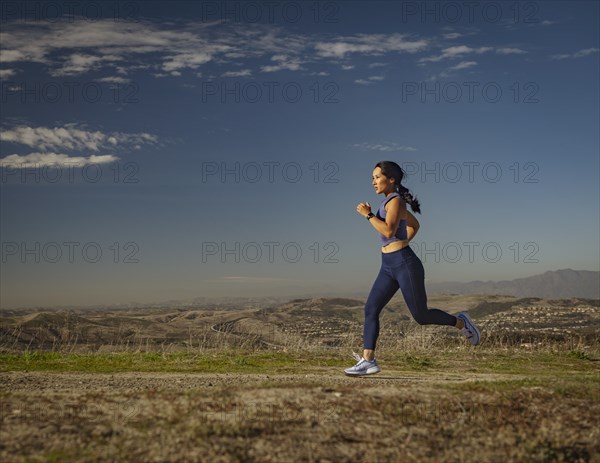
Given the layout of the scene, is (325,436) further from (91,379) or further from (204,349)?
(204,349)

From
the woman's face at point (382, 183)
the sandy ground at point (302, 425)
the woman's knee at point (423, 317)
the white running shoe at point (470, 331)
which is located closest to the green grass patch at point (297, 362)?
the white running shoe at point (470, 331)

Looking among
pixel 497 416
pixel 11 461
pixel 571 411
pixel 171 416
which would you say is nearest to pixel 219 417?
pixel 171 416

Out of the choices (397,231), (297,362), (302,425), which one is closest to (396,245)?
(397,231)

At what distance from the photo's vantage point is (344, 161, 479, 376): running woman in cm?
928

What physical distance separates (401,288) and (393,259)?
0.46 meters

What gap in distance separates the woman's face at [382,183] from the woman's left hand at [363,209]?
1.18 ft

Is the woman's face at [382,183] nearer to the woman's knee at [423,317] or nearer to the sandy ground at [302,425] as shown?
the woman's knee at [423,317]

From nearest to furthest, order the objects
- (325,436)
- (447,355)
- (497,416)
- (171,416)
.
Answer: (325,436) < (171,416) < (497,416) < (447,355)

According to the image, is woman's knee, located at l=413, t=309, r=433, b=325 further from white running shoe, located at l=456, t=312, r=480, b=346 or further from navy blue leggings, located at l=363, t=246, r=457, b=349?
white running shoe, located at l=456, t=312, r=480, b=346

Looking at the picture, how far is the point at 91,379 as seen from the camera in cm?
1024

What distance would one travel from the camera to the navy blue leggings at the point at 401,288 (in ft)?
30.5

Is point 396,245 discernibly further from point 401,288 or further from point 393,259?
point 401,288

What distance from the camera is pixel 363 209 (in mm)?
9438

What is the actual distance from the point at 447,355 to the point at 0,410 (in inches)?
426
